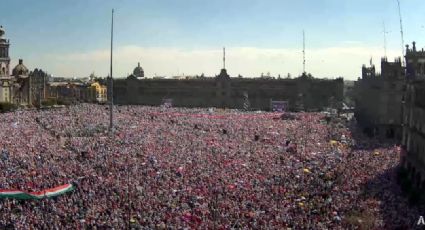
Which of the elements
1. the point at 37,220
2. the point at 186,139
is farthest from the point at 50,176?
the point at 186,139

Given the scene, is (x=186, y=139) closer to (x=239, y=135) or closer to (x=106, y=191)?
(x=239, y=135)

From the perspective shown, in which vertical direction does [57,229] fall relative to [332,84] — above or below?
below

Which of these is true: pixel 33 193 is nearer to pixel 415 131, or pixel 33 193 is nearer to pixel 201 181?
pixel 201 181

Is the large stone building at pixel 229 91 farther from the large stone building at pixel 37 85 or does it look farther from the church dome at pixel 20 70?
the church dome at pixel 20 70

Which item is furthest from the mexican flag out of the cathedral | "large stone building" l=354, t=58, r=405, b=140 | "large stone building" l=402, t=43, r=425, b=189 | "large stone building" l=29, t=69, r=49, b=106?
"large stone building" l=29, t=69, r=49, b=106


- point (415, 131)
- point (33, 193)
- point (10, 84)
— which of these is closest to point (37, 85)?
point (10, 84)

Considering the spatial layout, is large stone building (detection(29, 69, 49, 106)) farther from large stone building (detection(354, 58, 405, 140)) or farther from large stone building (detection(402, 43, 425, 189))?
large stone building (detection(402, 43, 425, 189))
